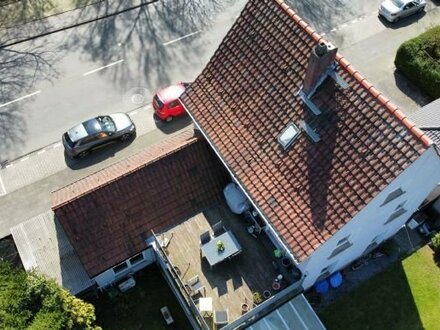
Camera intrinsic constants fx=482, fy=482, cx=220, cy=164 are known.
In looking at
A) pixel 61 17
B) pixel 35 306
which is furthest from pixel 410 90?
pixel 35 306

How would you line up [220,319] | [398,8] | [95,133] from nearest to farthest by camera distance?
[220,319] → [95,133] → [398,8]

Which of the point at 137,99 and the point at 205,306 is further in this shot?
the point at 137,99

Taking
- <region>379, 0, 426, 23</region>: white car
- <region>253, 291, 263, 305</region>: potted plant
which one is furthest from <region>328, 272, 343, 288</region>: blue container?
<region>379, 0, 426, 23</region>: white car

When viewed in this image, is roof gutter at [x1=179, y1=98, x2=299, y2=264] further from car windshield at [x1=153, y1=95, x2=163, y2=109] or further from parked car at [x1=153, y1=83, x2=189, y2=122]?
Result: car windshield at [x1=153, y1=95, x2=163, y2=109]

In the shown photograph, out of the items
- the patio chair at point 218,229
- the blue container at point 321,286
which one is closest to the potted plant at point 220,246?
the patio chair at point 218,229

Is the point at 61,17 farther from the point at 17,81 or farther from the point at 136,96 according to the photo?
the point at 136,96

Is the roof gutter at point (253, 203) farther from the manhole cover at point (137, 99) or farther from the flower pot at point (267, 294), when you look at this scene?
the manhole cover at point (137, 99)

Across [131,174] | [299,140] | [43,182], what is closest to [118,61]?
[43,182]
